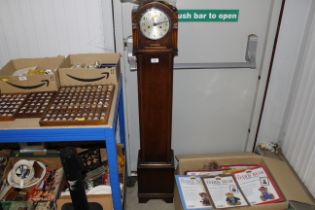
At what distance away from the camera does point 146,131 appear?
1.78 m

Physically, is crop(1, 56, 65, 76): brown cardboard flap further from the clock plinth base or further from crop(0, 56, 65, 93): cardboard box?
the clock plinth base

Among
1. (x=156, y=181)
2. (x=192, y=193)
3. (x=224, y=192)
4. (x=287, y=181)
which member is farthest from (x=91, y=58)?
(x=287, y=181)

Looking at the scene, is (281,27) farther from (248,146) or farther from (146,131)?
(146,131)

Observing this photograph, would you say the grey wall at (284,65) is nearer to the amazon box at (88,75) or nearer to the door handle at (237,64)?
the door handle at (237,64)

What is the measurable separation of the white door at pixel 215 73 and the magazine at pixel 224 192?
1.19ft

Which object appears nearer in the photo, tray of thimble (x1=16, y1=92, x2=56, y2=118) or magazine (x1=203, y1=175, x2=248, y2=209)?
tray of thimble (x1=16, y1=92, x2=56, y2=118)

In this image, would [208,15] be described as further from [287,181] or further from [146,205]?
[146,205]

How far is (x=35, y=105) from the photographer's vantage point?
4.70 feet

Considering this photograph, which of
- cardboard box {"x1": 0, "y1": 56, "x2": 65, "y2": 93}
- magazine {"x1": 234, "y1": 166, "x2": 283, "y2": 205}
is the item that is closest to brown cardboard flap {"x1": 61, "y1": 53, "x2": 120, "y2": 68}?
cardboard box {"x1": 0, "y1": 56, "x2": 65, "y2": 93}

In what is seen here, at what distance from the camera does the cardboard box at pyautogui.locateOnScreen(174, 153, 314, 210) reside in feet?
5.71

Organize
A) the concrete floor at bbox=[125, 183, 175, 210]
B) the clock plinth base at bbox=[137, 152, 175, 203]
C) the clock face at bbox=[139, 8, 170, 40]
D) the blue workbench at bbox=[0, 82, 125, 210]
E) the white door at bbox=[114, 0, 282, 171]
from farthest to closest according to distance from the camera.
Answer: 1. the concrete floor at bbox=[125, 183, 175, 210]
2. the clock plinth base at bbox=[137, 152, 175, 203]
3. the white door at bbox=[114, 0, 282, 171]
4. the clock face at bbox=[139, 8, 170, 40]
5. the blue workbench at bbox=[0, 82, 125, 210]

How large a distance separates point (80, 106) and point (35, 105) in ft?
0.74

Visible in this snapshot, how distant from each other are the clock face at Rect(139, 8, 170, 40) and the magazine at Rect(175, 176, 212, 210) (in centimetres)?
91

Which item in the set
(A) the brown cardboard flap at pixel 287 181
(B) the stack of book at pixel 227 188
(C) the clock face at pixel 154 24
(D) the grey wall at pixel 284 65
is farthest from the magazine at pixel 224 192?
(C) the clock face at pixel 154 24
